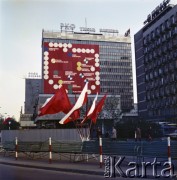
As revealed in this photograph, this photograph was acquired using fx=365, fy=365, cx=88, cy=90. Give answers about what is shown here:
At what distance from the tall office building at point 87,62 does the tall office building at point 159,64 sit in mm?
14469

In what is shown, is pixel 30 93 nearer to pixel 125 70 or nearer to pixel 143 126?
pixel 125 70

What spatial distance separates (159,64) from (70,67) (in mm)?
28937

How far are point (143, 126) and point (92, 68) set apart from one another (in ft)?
86.7

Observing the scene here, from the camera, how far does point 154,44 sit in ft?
311

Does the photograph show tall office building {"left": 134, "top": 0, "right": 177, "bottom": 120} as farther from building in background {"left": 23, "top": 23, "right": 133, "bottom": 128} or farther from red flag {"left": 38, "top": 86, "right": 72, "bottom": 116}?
red flag {"left": 38, "top": 86, "right": 72, "bottom": 116}

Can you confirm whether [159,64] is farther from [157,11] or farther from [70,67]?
[70,67]

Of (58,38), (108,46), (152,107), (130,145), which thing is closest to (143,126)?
(130,145)

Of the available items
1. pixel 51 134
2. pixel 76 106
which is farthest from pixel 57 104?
pixel 51 134

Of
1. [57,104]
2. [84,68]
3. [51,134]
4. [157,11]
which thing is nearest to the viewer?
[57,104]

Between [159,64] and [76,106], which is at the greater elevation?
[159,64]

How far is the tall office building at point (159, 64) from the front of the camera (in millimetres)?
84188

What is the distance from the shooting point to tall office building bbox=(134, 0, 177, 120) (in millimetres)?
84188

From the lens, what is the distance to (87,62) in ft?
229

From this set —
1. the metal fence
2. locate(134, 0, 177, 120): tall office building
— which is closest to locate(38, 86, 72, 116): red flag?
the metal fence
